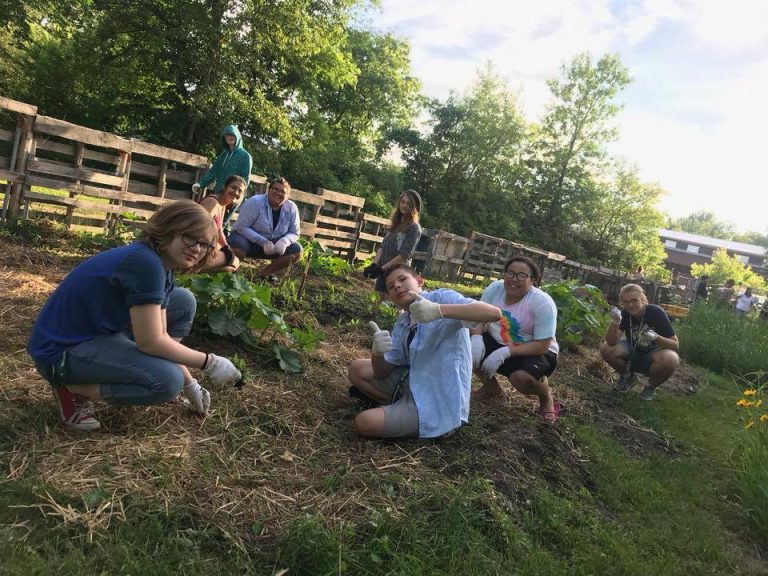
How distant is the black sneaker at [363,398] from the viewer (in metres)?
3.19

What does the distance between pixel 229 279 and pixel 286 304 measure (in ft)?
5.29

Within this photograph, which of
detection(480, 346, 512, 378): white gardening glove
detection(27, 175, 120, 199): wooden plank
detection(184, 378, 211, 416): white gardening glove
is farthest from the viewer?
detection(27, 175, 120, 199): wooden plank

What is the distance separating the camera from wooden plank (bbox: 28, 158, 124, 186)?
A: 19.9ft

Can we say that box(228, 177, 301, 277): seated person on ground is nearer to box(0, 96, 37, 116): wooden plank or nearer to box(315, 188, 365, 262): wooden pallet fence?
box(0, 96, 37, 116): wooden plank

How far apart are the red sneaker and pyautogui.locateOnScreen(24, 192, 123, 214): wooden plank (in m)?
4.83

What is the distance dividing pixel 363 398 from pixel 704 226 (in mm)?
123085

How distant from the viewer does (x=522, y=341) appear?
3.76 metres

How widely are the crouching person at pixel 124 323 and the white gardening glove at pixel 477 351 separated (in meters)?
1.97

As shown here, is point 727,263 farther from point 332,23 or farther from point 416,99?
point 332,23

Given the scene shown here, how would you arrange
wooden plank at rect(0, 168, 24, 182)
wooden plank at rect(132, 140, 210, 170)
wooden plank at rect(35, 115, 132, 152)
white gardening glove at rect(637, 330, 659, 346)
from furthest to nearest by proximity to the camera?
1. wooden plank at rect(132, 140, 210, 170)
2. wooden plank at rect(35, 115, 132, 152)
3. wooden plank at rect(0, 168, 24, 182)
4. white gardening glove at rect(637, 330, 659, 346)

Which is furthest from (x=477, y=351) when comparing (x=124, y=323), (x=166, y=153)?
(x=166, y=153)

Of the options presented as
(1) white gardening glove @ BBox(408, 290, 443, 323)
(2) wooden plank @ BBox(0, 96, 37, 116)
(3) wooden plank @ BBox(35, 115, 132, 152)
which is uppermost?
(2) wooden plank @ BBox(0, 96, 37, 116)

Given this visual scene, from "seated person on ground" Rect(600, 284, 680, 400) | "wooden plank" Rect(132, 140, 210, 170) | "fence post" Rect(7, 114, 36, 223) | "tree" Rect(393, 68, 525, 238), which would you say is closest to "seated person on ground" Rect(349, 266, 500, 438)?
"seated person on ground" Rect(600, 284, 680, 400)

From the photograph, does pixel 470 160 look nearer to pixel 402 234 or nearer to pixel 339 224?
pixel 339 224
